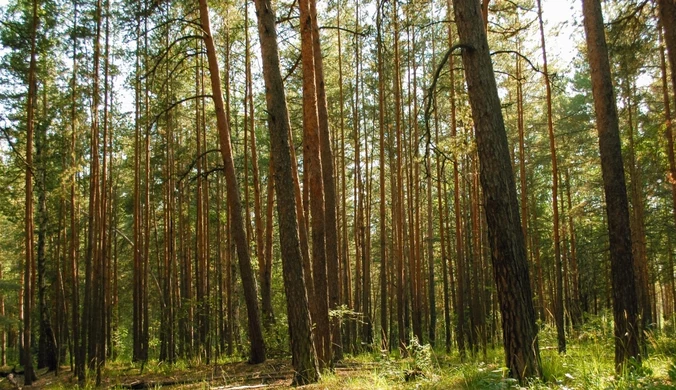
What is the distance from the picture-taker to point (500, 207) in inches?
204

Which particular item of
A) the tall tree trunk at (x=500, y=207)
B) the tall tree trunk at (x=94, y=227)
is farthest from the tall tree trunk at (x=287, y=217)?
the tall tree trunk at (x=94, y=227)

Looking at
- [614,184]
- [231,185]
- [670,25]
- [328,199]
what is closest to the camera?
[614,184]

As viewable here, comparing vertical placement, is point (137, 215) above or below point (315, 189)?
above

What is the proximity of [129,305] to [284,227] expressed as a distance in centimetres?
2903

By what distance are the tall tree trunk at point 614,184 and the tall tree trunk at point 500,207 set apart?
7.41 ft

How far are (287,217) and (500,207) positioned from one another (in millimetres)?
2862

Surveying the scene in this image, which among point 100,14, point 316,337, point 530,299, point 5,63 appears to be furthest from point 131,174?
point 530,299

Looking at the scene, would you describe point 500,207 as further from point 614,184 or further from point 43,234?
point 43,234

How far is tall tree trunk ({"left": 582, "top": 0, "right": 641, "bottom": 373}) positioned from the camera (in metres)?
6.73

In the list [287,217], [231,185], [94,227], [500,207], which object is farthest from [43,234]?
[500,207]

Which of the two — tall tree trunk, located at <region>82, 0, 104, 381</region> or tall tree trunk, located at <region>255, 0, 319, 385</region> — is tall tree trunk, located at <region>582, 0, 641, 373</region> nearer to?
tall tree trunk, located at <region>255, 0, 319, 385</region>

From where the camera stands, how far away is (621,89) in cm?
1800

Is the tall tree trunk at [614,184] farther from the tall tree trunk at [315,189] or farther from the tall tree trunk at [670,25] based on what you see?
the tall tree trunk at [315,189]

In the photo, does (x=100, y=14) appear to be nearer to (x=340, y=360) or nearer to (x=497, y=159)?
(x=340, y=360)
